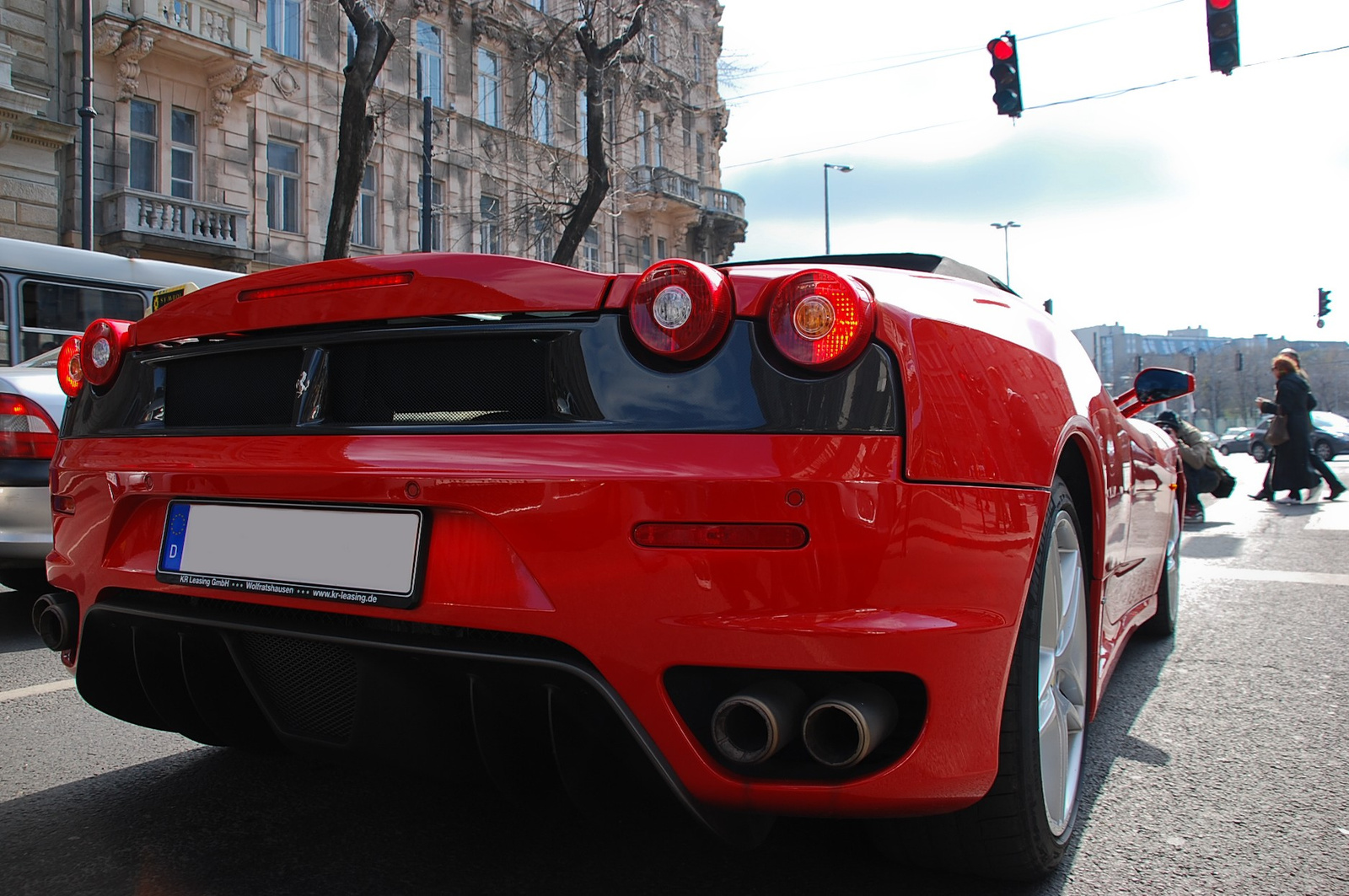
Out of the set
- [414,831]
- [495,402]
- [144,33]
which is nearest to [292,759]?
[414,831]

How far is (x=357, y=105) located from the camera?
13562 mm

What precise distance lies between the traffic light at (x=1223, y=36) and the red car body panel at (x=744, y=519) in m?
11.7

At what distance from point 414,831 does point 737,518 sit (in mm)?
1147

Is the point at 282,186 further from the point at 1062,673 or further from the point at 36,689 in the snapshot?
the point at 1062,673

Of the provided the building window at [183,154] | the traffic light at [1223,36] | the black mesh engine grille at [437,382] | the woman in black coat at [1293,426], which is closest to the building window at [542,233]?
the building window at [183,154]

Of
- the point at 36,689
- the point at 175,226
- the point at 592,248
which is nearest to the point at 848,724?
the point at 36,689

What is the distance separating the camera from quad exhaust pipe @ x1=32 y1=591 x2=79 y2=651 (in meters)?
2.27

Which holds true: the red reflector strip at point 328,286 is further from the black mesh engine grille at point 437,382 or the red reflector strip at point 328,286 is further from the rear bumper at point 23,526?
the rear bumper at point 23,526

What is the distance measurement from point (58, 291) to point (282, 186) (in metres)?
15.9

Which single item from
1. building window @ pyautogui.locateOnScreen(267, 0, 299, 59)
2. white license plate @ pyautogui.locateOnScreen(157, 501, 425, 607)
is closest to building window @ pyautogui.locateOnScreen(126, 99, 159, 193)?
building window @ pyautogui.locateOnScreen(267, 0, 299, 59)

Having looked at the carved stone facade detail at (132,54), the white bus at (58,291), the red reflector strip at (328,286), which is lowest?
the red reflector strip at (328,286)

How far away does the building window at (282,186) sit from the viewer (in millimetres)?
21906

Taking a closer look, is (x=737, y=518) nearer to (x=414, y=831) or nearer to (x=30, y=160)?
(x=414, y=831)

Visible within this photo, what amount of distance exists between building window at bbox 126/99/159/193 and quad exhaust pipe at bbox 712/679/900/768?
67.5 ft
